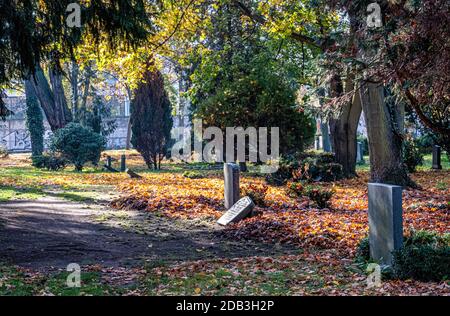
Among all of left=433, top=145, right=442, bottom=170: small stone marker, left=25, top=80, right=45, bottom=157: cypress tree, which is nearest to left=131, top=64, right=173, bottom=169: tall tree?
left=25, top=80, right=45, bottom=157: cypress tree

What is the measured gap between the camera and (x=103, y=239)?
10.9m

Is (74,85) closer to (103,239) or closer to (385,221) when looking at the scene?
(103,239)

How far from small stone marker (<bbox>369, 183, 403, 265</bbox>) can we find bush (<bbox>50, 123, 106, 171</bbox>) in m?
22.9

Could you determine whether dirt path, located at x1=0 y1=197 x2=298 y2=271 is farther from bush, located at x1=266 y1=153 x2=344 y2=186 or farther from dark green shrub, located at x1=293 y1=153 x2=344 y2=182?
dark green shrub, located at x1=293 y1=153 x2=344 y2=182

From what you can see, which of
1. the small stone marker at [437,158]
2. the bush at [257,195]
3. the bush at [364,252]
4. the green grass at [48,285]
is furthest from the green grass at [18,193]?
the small stone marker at [437,158]

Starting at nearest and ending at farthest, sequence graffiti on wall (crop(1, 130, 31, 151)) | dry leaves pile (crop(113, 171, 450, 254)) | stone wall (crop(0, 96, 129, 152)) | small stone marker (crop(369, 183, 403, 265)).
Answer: small stone marker (crop(369, 183, 403, 265)) < dry leaves pile (crop(113, 171, 450, 254)) < stone wall (crop(0, 96, 129, 152)) < graffiti on wall (crop(1, 130, 31, 151))

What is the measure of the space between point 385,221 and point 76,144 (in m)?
23.6

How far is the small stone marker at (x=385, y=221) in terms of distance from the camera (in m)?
7.62

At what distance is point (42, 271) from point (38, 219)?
492cm

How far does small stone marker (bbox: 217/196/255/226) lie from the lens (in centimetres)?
1245

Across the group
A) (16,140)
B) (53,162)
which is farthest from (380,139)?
(16,140)

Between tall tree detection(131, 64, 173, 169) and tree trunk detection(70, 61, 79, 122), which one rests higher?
tree trunk detection(70, 61, 79, 122)

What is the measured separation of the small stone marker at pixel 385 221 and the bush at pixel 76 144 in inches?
903

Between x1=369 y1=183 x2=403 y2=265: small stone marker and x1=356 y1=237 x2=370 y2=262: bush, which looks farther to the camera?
x1=356 y1=237 x2=370 y2=262: bush
